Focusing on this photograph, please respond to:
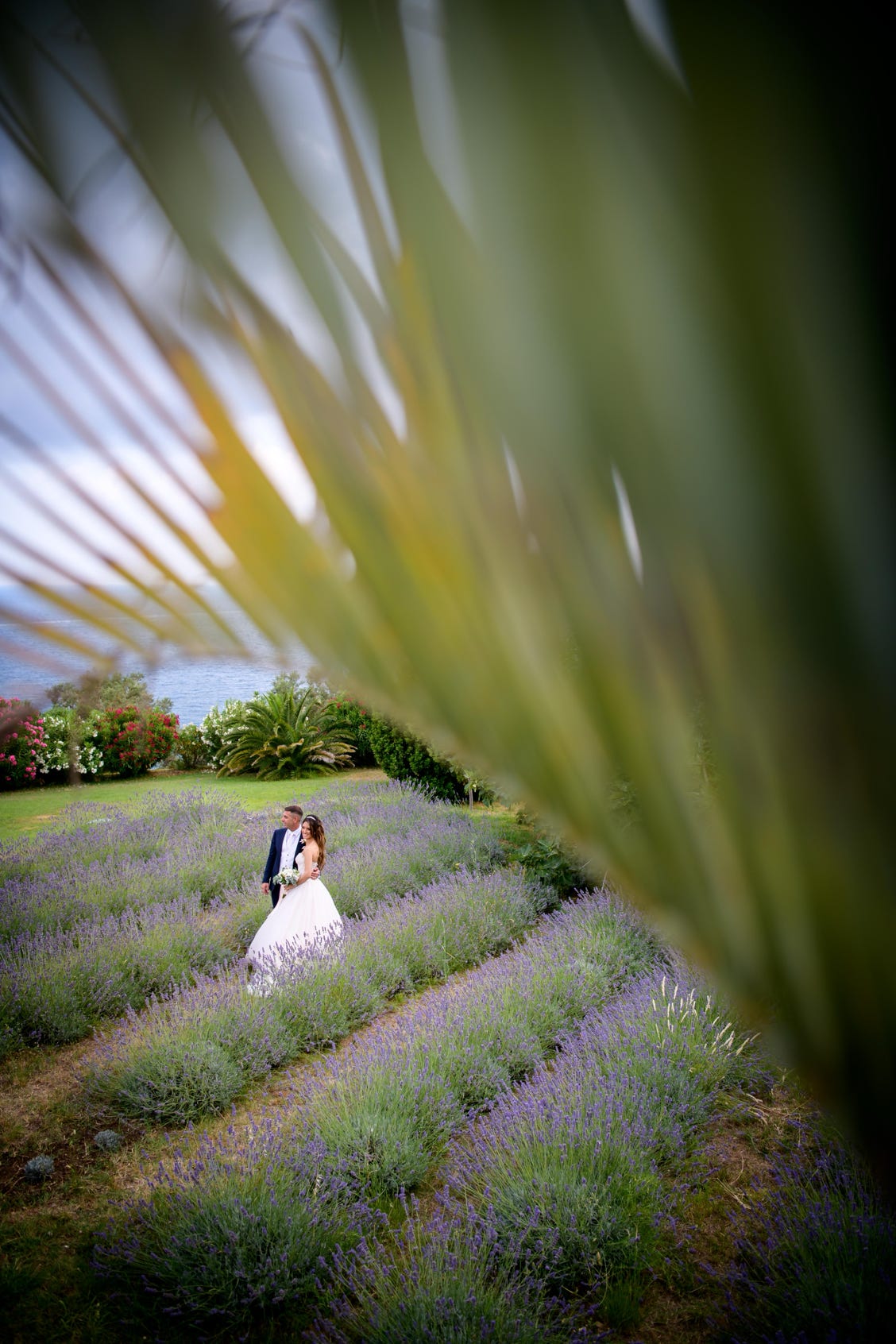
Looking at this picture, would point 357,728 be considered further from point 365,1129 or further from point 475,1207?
point 475,1207

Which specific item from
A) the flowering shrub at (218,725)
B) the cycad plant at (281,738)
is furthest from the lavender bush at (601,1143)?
the flowering shrub at (218,725)

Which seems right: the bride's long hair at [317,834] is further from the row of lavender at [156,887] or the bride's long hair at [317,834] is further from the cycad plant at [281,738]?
the cycad plant at [281,738]

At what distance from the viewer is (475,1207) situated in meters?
2.47

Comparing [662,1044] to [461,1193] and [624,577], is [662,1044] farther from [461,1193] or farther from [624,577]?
[624,577]

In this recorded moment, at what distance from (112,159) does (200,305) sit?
5cm

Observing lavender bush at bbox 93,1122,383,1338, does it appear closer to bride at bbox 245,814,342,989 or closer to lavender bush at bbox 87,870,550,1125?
lavender bush at bbox 87,870,550,1125

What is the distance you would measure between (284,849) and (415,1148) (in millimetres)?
2479

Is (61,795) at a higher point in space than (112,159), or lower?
lower

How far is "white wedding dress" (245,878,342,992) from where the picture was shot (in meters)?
4.59

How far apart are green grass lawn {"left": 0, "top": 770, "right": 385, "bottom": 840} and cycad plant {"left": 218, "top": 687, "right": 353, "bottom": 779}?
0.64 feet

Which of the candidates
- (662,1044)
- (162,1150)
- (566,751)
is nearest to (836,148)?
(566,751)

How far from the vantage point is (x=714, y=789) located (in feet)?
0.73

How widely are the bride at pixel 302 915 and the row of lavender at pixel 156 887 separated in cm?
33

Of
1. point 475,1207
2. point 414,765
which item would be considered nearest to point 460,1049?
point 475,1207
